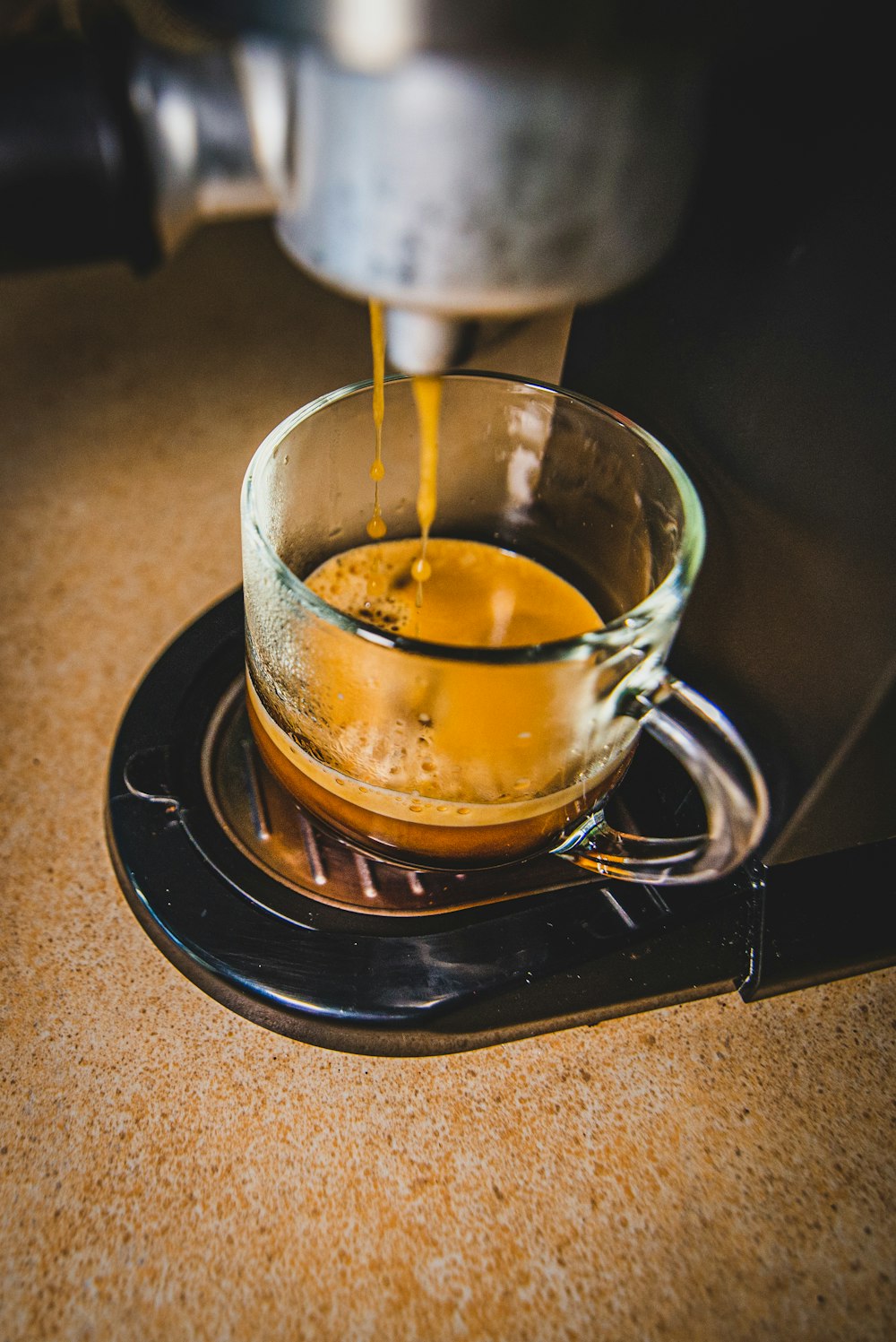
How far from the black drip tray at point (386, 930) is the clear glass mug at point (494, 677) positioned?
16mm

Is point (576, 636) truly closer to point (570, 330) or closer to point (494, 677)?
point (494, 677)

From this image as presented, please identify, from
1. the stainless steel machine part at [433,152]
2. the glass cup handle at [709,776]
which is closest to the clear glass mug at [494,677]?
the glass cup handle at [709,776]

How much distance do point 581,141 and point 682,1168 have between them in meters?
0.35

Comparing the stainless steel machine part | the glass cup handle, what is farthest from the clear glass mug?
the stainless steel machine part

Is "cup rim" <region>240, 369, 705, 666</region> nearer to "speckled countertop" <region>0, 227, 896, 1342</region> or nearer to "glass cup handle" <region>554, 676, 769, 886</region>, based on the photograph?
"glass cup handle" <region>554, 676, 769, 886</region>

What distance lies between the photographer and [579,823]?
0.41 m

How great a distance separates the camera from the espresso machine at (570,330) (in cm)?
20

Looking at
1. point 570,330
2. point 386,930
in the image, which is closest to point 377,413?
point 570,330

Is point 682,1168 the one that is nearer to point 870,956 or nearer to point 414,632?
point 870,956

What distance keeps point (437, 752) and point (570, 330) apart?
22cm

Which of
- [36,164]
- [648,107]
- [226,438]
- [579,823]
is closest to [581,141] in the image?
[648,107]

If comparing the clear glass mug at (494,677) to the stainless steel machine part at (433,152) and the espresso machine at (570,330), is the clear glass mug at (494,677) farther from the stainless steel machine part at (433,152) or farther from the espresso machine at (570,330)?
the stainless steel machine part at (433,152)

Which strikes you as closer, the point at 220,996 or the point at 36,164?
the point at 36,164

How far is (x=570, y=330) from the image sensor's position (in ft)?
1.50
